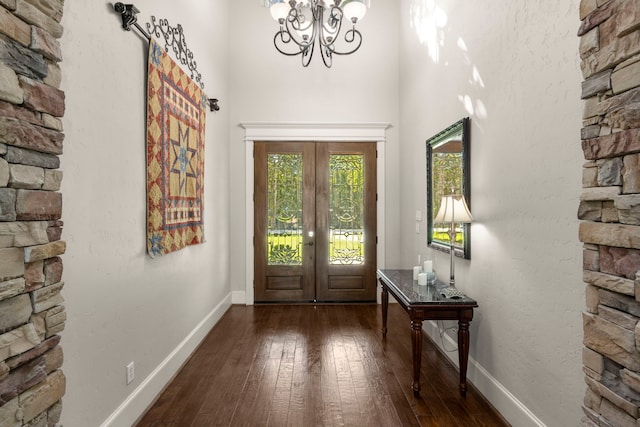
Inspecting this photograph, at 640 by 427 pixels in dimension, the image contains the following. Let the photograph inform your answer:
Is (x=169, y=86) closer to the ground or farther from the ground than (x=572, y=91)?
farther from the ground

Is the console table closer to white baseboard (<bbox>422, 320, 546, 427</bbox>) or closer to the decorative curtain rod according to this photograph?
white baseboard (<bbox>422, 320, 546, 427</bbox>)

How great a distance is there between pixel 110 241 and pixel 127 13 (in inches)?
51.4

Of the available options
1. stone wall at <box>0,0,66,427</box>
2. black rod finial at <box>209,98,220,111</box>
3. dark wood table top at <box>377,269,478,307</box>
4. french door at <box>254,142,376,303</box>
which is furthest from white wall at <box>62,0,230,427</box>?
french door at <box>254,142,376,303</box>

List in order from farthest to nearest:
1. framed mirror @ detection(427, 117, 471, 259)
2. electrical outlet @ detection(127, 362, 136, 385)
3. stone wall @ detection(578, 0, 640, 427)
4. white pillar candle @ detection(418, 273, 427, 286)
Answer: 1. white pillar candle @ detection(418, 273, 427, 286)
2. framed mirror @ detection(427, 117, 471, 259)
3. electrical outlet @ detection(127, 362, 136, 385)
4. stone wall @ detection(578, 0, 640, 427)

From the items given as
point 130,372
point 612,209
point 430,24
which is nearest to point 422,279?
point 612,209

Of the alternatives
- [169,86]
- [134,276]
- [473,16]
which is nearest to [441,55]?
[473,16]

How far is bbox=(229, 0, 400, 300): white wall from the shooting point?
4.88 m

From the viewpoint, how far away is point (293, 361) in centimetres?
305

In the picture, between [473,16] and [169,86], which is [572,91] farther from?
[169,86]

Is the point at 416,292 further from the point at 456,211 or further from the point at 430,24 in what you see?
the point at 430,24

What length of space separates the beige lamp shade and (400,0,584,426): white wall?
0.10 meters

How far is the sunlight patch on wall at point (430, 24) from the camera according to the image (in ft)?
Result: 10.9

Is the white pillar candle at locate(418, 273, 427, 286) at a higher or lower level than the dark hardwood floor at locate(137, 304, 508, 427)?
higher

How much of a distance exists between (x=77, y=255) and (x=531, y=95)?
2.47 metres
